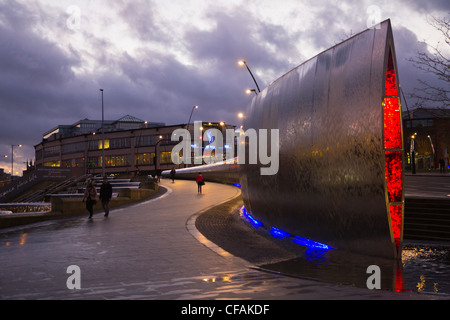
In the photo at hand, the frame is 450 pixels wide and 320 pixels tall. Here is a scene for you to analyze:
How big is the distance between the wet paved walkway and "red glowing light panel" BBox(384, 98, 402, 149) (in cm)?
354

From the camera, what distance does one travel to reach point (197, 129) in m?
103

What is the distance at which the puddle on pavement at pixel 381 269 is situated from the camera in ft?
21.9

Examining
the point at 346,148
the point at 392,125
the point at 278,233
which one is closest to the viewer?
the point at 392,125

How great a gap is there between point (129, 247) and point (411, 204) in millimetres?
9107

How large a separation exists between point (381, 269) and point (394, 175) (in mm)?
2060

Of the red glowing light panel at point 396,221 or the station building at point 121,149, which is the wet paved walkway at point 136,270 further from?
the station building at point 121,149

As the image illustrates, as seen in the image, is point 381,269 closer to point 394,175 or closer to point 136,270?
point 394,175

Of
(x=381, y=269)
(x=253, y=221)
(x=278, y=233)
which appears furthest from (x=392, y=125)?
(x=253, y=221)

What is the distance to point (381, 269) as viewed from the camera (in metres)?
7.67

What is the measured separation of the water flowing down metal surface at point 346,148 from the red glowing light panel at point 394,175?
2 cm

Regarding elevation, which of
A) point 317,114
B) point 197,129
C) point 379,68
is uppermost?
point 197,129

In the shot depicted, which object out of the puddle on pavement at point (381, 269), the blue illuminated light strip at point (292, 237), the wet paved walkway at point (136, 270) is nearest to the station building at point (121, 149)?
the blue illuminated light strip at point (292, 237)

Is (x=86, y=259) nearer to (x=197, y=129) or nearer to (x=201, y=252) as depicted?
(x=201, y=252)
